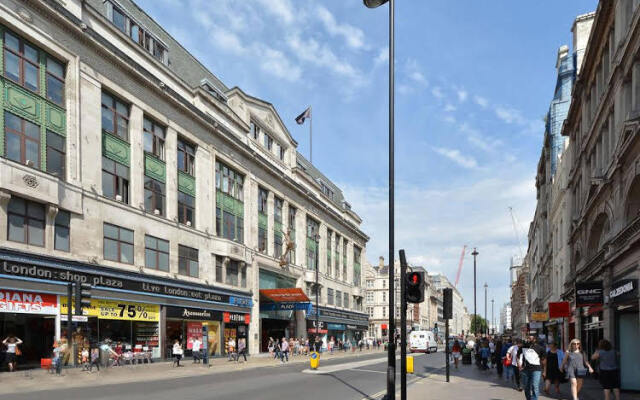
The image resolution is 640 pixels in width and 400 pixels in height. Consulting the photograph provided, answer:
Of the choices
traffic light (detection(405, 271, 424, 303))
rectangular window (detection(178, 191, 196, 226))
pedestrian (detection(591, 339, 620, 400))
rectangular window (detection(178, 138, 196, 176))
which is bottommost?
pedestrian (detection(591, 339, 620, 400))

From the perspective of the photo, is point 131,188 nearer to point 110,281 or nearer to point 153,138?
point 153,138

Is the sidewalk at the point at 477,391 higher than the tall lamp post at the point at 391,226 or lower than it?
lower

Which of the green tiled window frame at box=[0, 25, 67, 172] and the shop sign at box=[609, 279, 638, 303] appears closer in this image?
the shop sign at box=[609, 279, 638, 303]

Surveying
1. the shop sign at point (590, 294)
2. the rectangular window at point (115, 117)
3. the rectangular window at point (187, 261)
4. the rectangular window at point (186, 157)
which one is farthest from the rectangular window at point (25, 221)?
the shop sign at point (590, 294)

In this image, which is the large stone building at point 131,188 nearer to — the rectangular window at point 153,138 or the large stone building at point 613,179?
the rectangular window at point 153,138

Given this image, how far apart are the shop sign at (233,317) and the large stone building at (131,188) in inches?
6.0

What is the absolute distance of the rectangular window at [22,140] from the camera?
23.0 m

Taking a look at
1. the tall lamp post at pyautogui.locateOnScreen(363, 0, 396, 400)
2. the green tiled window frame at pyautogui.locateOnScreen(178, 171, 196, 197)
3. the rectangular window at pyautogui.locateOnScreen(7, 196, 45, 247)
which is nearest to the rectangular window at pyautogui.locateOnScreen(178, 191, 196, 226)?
the green tiled window frame at pyautogui.locateOnScreen(178, 171, 196, 197)

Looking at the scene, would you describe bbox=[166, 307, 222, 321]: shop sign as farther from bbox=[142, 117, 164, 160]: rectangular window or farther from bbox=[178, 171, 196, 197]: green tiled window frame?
bbox=[142, 117, 164, 160]: rectangular window

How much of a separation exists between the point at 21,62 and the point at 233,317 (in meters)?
23.1

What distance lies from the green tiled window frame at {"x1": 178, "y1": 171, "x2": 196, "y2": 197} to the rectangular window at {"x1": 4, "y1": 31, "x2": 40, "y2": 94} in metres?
12.5

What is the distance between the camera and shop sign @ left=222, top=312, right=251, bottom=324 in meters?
39.1

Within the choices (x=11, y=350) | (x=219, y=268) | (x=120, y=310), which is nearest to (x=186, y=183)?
(x=219, y=268)

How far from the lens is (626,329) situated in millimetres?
18172
